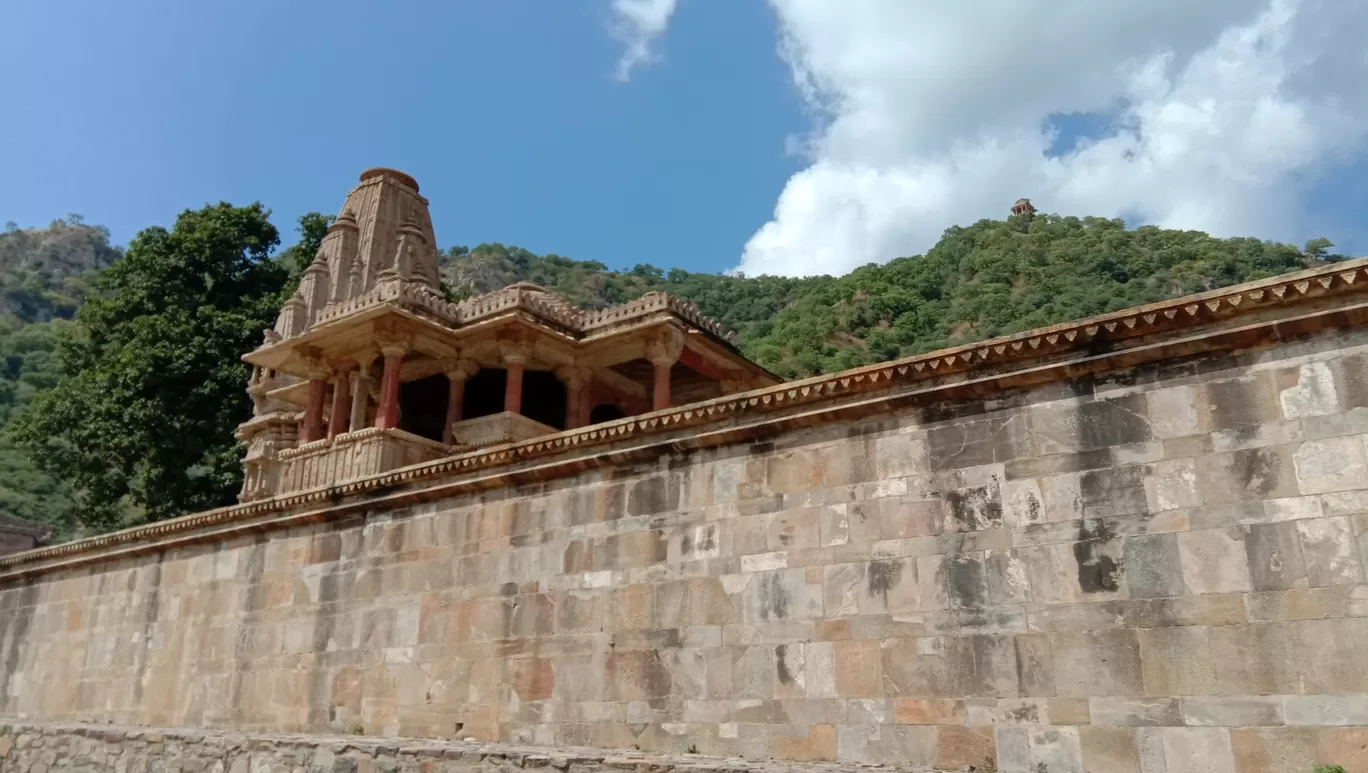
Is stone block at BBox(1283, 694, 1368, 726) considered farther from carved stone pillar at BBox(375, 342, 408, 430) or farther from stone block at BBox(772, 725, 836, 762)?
carved stone pillar at BBox(375, 342, 408, 430)

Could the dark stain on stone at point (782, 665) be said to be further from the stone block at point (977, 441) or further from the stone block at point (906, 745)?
the stone block at point (977, 441)

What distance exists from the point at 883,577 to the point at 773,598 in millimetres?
1008

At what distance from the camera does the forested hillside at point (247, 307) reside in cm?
2659

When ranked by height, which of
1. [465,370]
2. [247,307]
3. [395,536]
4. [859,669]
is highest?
[247,307]

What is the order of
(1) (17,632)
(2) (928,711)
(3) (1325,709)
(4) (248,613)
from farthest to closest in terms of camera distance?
(1) (17,632) → (4) (248,613) → (2) (928,711) → (3) (1325,709)

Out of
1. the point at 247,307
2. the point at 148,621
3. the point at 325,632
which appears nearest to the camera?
the point at 325,632

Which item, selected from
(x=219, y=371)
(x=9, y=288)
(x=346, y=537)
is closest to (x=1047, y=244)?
(x=219, y=371)

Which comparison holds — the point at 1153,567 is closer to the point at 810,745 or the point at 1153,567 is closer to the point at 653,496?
the point at 810,745

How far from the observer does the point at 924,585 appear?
7.54 m

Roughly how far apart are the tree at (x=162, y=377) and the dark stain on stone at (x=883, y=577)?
22460mm

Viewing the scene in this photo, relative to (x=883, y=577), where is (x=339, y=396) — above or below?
above

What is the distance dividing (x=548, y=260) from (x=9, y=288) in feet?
203

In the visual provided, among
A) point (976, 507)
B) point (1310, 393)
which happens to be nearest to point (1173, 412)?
point (1310, 393)

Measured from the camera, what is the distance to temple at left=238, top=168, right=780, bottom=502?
16.8 meters
